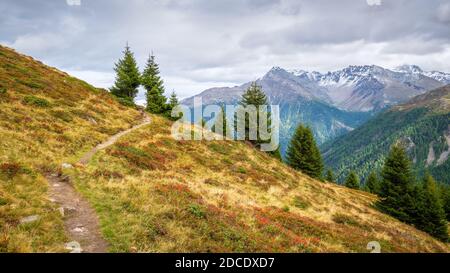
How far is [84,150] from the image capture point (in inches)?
834

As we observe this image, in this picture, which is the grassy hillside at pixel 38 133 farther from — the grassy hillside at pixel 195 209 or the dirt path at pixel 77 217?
the grassy hillside at pixel 195 209

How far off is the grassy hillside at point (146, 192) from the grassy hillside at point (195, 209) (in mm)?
58

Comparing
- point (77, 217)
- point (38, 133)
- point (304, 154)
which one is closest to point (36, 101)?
Result: point (38, 133)

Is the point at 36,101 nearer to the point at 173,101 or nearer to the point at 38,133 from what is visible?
the point at 38,133

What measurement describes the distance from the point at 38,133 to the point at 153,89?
107 feet

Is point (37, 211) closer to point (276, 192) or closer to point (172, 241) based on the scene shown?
point (172, 241)

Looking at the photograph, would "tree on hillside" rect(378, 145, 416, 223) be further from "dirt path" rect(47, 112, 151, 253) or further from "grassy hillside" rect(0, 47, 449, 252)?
"dirt path" rect(47, 112, 151, 253)

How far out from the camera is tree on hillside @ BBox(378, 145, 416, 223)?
131 ft

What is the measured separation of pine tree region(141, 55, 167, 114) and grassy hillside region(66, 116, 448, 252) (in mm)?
23568

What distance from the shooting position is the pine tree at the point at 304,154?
56459 mm

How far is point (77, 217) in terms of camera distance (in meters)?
11.2

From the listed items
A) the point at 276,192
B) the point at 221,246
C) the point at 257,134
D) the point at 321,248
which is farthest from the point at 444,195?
the point at 221,246

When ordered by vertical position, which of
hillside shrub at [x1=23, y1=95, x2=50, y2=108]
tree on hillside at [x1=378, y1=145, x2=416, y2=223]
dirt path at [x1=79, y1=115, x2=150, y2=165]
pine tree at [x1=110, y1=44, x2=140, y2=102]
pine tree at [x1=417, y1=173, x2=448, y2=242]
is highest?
pine tree at [x1=110, y1=44, x2=140, y2=102]

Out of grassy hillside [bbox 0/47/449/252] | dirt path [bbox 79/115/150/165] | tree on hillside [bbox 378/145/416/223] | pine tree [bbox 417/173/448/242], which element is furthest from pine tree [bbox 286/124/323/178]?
dirt path [bbox 79/115/150/165]
